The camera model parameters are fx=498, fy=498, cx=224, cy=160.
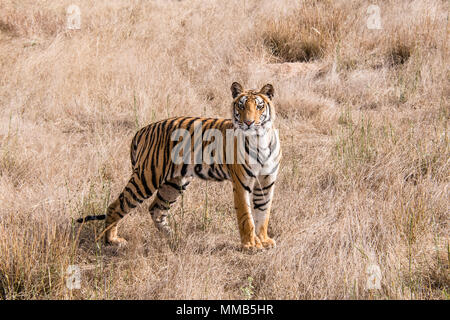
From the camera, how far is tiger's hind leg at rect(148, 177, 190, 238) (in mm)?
3762

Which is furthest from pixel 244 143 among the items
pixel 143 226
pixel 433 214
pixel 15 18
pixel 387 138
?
pixel 15 18

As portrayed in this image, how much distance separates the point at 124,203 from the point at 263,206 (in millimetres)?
979

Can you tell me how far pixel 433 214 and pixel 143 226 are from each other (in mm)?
2131

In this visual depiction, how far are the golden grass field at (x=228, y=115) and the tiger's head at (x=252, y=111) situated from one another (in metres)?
0.85

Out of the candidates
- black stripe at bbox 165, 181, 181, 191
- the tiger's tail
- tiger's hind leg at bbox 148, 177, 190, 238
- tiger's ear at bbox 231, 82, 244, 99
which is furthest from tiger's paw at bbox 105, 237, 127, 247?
tiger's ear at bbox 231, 82, 244, 99

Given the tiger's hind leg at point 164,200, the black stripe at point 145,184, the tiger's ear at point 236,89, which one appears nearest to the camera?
the tiger's ear at point 236,89

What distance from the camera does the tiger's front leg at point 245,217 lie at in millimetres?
3385

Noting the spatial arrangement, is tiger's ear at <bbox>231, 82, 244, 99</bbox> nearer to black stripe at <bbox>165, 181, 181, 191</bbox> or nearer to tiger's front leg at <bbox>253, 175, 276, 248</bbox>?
tiger's front leg at <bbox>253, 175, 276, 248</bbox>

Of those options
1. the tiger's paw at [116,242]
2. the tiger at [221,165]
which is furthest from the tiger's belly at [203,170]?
the tiger's paw at [116,242]

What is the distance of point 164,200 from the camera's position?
376 centimetres

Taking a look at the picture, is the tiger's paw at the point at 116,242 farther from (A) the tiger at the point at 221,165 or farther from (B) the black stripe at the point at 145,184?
(B) the black stripe at the point at 145,184

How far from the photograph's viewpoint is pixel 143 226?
12.7 feet

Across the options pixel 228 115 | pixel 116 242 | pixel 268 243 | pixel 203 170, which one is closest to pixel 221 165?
pixel 203 170

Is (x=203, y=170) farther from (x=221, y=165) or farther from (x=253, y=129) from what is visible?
(x=253, y=129)
